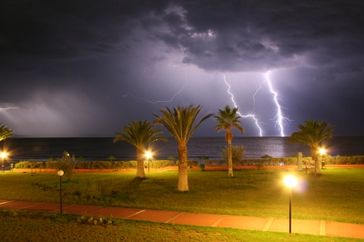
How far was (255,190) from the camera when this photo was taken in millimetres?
21453

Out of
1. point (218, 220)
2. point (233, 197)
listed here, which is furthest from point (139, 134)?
point (218, 220)

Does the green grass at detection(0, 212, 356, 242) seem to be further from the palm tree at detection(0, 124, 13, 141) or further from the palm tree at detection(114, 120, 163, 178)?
the palm tree at detection(0, 124, 13, 141)

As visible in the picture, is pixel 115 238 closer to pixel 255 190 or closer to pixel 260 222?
pixel 260 222

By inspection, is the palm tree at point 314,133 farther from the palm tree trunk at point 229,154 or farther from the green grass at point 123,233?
the green grass at point 123,233

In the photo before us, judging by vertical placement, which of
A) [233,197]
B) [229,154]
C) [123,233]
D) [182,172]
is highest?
[229,154]

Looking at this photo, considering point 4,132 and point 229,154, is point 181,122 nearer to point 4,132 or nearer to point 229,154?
point 229,154

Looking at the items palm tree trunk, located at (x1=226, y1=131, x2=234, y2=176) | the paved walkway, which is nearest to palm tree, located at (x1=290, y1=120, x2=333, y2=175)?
palm tree trunk, located at (x1=226, y1=131, x2=234, y2=176)

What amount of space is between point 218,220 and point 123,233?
3.75 metres

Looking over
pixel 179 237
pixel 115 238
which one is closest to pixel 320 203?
pixel 179 237

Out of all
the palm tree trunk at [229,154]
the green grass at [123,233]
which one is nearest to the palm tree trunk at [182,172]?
the palm tree trunk at [229,154]

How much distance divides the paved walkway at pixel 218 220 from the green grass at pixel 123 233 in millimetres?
861

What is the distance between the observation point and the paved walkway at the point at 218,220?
11805mm

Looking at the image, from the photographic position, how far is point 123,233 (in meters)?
11.1

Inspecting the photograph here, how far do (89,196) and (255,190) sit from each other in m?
9.35
